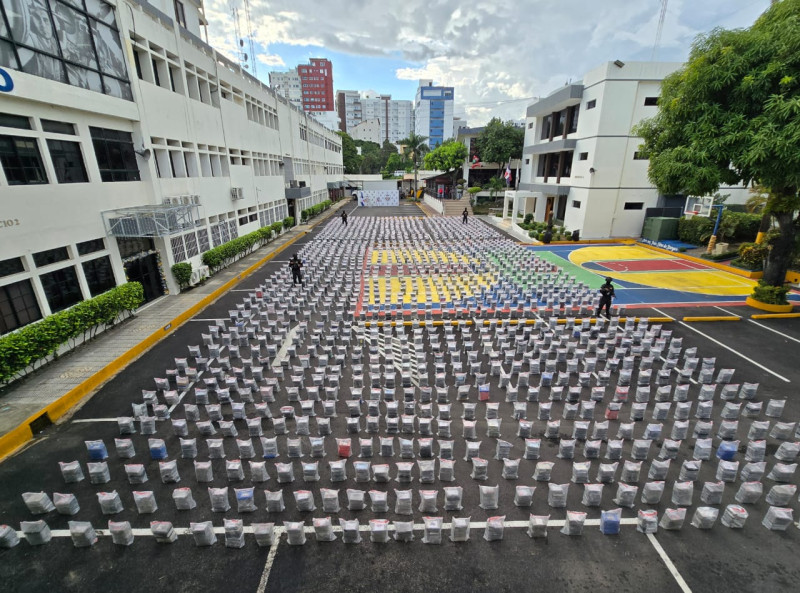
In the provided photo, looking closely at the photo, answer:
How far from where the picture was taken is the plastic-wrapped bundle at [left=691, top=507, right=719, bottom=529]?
5.82m

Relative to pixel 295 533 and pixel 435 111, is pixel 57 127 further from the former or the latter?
pixel 435 111

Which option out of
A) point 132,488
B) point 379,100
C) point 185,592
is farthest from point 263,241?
point 379,100

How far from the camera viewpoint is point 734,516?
5.92 m

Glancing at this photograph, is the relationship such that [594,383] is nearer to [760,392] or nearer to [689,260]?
[760,392]

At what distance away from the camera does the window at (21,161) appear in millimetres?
10977

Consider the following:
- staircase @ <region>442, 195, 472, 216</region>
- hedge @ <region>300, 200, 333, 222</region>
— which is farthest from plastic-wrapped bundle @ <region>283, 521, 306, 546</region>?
staircase @ <region>442, 195, 472, 216</region>

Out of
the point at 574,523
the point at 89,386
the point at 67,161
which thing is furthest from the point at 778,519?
the point at 67,161

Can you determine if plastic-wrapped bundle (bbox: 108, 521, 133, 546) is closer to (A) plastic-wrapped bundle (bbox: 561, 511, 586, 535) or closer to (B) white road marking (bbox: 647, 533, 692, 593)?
(A) plastic-wrapped bundle (bbox: 561, 511, 586, 535)

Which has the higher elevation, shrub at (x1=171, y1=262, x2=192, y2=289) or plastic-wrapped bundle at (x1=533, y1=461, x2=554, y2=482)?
shrub at (x1=171, y1=262, x2=192, y2=289)

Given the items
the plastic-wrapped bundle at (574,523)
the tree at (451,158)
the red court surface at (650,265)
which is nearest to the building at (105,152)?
the plastic-wrapped bundle at (574,523)

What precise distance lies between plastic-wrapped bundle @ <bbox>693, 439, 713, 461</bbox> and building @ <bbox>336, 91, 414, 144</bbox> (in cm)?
17692

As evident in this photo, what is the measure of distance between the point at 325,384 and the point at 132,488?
4.43 meters

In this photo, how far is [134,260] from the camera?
16312 mm

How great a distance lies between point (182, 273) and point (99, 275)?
12.9ft
